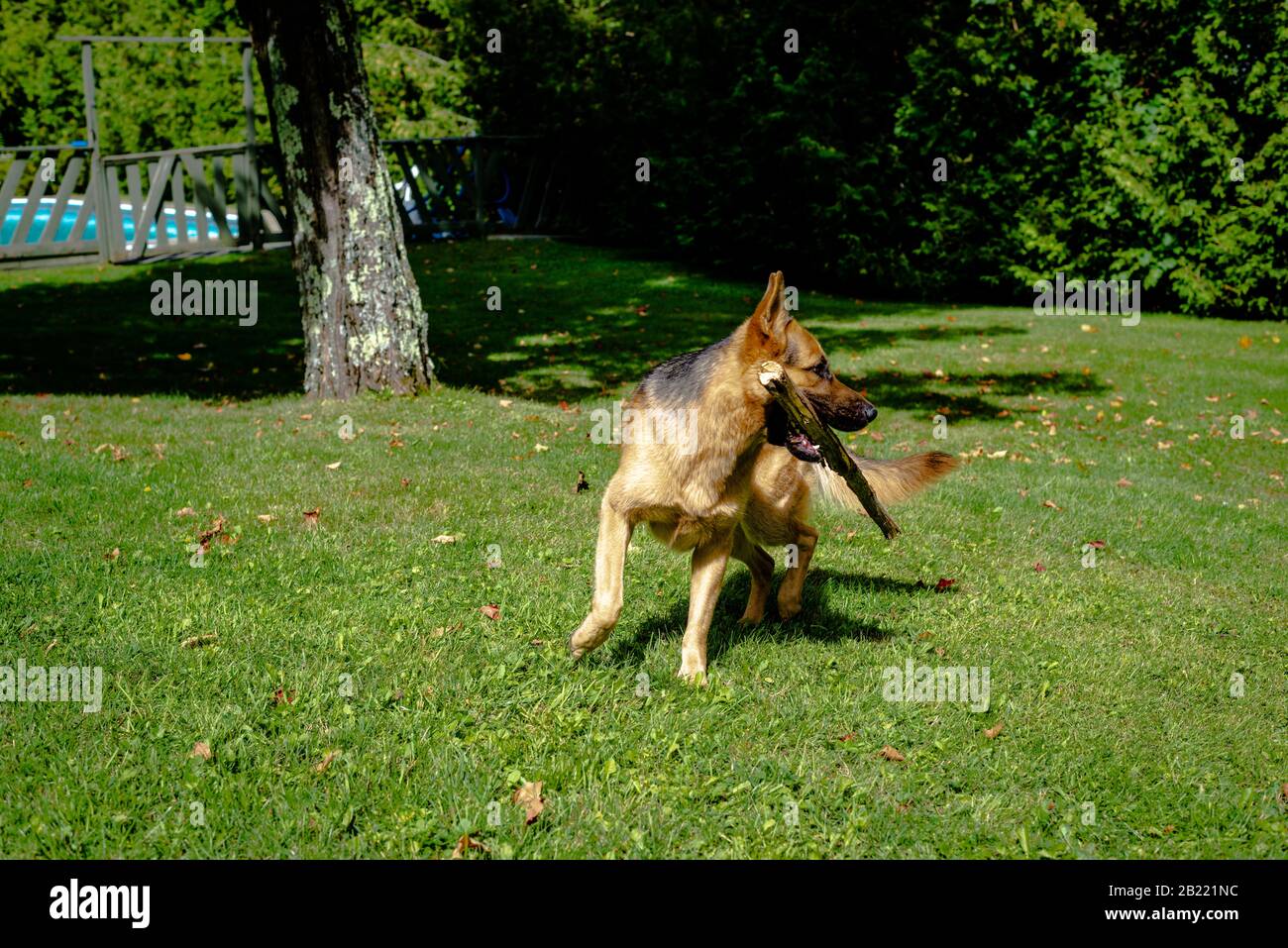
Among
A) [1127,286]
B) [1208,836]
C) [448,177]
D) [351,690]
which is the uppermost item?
[448,177]

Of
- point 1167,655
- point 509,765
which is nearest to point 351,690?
point 509,765

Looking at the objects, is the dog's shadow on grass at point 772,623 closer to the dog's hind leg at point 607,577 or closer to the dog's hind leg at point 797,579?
the dog's hind leg at point 797,579

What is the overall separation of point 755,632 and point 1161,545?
349 cm

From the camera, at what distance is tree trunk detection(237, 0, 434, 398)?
962cm

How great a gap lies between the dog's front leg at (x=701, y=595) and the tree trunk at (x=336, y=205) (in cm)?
621

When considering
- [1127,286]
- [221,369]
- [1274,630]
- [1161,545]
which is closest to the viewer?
[1274,630]

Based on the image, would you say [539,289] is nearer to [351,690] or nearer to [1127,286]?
[1127,286]

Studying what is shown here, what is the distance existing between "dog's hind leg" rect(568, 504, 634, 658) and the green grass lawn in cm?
23

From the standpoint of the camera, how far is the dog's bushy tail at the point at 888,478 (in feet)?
18.1

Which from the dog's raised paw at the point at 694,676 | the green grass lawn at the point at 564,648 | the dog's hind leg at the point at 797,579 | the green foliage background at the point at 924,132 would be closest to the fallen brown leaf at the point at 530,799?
the green grass lawn at the point at 564,648

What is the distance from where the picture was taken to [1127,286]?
672 inches

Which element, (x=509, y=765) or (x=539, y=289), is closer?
(x=509, y=765)

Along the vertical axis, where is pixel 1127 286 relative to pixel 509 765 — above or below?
above

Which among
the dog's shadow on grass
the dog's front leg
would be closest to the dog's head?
the dog's front leg
